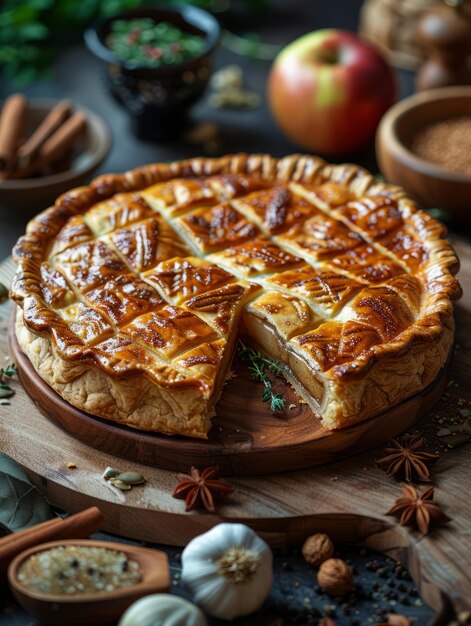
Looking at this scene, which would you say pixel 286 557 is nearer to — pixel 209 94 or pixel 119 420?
pixel 119 420

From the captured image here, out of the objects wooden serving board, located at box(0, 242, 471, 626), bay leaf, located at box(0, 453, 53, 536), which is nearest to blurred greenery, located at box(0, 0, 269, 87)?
wooden serving board, located at box(0, 242, 471, 626)

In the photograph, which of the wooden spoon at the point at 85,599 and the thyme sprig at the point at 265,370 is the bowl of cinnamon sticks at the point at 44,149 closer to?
the thyme sprig at the point at 265,370

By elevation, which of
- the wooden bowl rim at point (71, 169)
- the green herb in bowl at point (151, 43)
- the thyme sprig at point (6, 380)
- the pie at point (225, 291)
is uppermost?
the green herb in bowl at point (151, 43)

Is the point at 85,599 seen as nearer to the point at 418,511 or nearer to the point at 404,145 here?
the point at 418,511

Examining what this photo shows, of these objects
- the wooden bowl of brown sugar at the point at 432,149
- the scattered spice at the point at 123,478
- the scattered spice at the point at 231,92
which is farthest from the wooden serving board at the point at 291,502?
the scattered spice at the point at 231,92

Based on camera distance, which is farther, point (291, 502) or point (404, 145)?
point (404, 145)

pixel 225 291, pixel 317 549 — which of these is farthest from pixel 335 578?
pixel 225 291

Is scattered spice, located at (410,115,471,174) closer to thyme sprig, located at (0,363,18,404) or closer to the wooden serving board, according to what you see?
the wooden serving board
